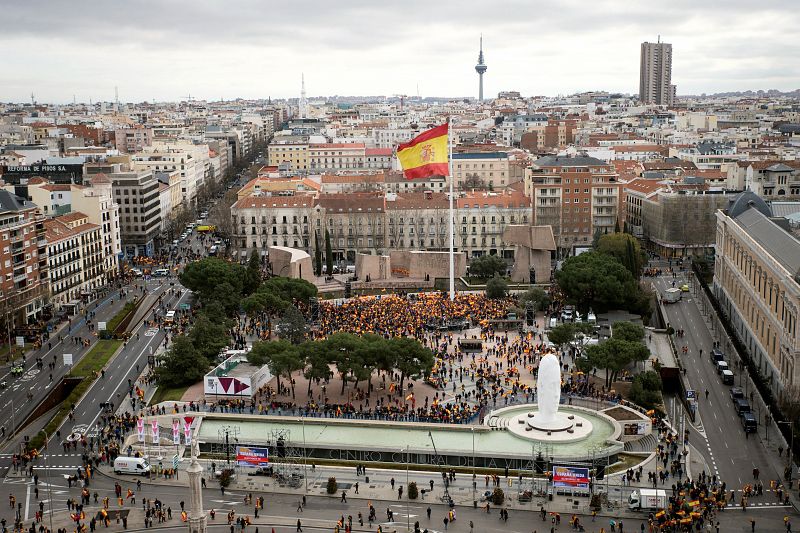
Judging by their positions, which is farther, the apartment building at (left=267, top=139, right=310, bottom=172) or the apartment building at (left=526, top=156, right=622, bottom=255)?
the apartment building at (left=267, top=139, right=310, bottom=172)

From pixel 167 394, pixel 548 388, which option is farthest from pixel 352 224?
pixel 548 388

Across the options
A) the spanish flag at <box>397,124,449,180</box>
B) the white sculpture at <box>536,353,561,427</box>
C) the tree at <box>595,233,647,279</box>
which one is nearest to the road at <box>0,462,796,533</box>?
the white sculpture at <box>536,353,561,427</box>

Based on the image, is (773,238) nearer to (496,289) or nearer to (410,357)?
(496,289)

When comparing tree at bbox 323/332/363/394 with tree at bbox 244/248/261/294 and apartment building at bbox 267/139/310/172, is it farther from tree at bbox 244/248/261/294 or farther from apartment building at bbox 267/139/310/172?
apartment building at bbox 267/139/310/172

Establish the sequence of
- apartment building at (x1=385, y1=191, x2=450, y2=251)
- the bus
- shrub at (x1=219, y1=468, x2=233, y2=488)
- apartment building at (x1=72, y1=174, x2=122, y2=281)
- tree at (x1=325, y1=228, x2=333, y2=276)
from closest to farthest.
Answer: shrub at (x1=219, y1=468, x2=233, y2=488), the bus, apartment building at (x1=72, y1=174, x2=122, y2=281), tree at (x1=325, y1=228, x2=333, y2=276), apartment building at (x1=385, y1=191, x2=450, y2=251)

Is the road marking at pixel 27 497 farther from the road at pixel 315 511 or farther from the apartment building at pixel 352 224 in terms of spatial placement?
the apartment building at pixel 352 224

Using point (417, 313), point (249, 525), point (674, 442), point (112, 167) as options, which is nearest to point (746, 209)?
point (417, 313)
